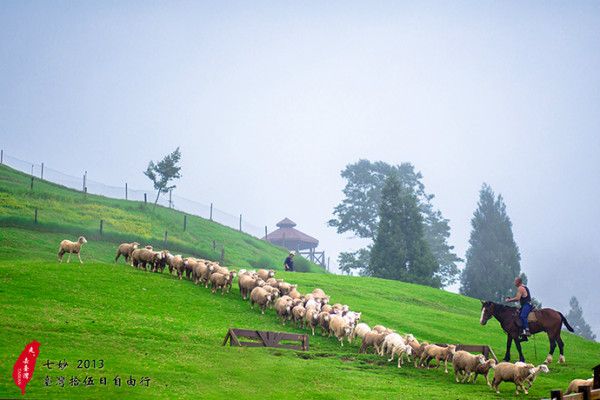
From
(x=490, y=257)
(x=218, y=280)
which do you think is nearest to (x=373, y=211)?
(x=490, y=257)

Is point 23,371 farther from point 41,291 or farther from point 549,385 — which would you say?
point 549,385

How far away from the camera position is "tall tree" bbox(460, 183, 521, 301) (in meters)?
67.9

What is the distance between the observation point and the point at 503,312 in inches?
936

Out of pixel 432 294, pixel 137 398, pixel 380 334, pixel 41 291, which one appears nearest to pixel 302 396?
pixel 137 398

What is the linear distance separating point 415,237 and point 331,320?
40185 millimetres

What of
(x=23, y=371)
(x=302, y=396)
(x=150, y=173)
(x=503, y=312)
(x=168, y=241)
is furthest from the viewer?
(x=150, y=173)

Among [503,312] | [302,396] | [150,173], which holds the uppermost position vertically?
[150,173]

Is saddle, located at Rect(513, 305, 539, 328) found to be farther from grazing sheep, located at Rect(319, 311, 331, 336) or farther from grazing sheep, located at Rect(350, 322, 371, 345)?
grazing sheep, located at Rect(319, 311, 331, 336)

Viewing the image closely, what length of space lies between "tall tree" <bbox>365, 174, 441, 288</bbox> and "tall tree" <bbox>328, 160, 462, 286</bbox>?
63.0ft

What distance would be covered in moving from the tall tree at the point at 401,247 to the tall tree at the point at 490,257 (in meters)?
10.3

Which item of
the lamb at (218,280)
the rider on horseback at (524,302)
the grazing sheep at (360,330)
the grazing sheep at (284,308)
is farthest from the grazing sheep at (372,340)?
the lamb at (218,280)

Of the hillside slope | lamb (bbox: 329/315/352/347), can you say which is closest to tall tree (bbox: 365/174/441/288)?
the hillside slope

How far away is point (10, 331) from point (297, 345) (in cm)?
1012

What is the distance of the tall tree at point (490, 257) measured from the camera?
67875mm
